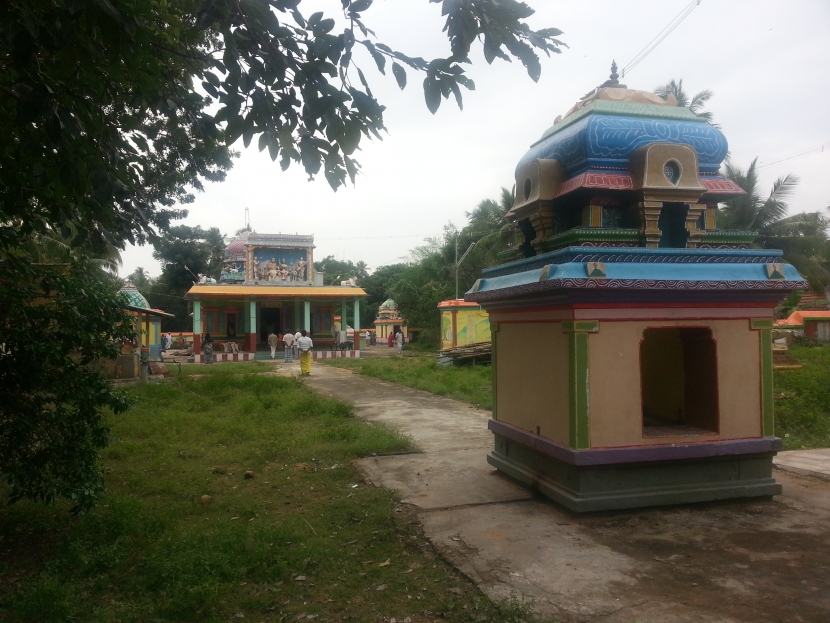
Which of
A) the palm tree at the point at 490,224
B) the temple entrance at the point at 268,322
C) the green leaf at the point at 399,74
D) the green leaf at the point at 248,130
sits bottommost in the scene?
the temple entrance at the point at 268,322

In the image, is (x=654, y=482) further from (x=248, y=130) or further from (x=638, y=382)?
(x=248, y=130)

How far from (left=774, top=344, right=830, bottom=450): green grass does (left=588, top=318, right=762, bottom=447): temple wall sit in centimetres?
302

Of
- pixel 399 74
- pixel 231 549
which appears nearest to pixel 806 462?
pixel 231 549

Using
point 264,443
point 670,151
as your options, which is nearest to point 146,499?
point 264,443

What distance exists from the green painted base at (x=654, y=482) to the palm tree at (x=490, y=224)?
2036cm

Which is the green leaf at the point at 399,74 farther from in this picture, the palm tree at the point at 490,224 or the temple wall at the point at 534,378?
the palm tree at the point at 490,224

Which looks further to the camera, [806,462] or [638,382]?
[806,462]

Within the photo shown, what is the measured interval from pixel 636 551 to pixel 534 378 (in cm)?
178

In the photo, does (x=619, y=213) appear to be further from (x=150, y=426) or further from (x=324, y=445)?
(x=150, y=426)

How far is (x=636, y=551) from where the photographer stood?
4.12m

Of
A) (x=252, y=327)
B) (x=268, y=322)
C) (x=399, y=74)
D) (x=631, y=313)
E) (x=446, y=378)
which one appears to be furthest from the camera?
(x=268, y=322)

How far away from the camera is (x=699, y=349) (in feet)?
18.9

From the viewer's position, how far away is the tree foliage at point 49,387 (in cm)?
426

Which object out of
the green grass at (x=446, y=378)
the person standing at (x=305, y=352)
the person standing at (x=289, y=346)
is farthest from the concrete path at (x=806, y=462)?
the person standing at (x=289, y=346)
